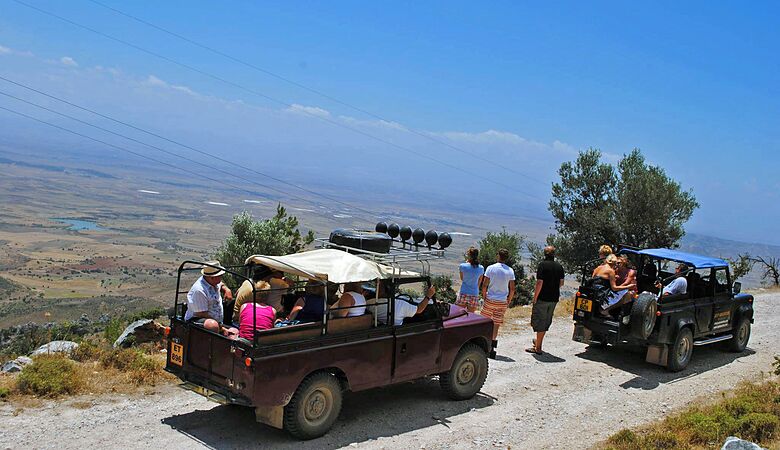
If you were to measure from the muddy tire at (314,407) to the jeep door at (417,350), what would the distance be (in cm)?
97

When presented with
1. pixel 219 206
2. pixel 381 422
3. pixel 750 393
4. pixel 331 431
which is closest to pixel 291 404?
pixel 331 431

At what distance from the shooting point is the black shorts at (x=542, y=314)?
12945mm

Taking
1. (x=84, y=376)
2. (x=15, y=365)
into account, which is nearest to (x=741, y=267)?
(x=84, y=376)

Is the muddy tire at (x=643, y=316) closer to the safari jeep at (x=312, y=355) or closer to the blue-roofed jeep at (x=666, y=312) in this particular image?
the blue-roofed jeep at (x=666, y=312)

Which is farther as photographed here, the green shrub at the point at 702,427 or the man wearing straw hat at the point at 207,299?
the green shrub at the point at 702,427

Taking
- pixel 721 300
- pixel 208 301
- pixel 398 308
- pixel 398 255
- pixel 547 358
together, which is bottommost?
pixel 547 358

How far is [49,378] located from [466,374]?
572 centimetres

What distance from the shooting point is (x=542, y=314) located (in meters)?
13.0

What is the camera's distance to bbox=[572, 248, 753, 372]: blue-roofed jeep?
40.0ft

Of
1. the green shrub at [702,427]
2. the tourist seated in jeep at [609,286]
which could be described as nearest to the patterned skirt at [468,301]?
the tourist seated in jeep at [609,286]

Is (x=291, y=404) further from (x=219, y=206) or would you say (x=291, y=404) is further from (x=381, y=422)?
(x=219, y=206)

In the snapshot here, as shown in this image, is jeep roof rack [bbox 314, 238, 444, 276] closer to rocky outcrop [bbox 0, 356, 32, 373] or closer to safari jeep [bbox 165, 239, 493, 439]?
safari jeep [bbox 165, 239, 493, 439]

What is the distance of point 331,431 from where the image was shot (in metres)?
8.49

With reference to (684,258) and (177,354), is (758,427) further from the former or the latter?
→ (177,354)
